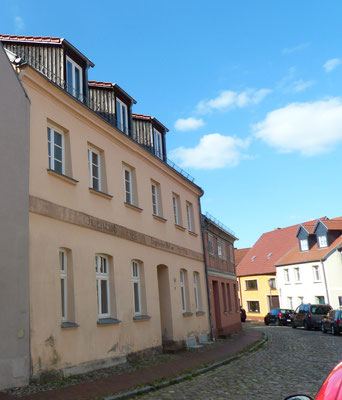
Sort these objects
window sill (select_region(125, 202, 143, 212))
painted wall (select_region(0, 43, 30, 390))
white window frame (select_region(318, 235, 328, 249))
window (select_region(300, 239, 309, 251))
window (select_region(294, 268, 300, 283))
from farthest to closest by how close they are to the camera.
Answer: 1. window (select_region(300, 239, 309, 251))
2. window (select_region(294, 268, 300, 283))
3. white window frame (select_region(318, 235, 328, 249))
4. window sill (select_region(125, 202, 143, 212))
5. painted wall (select_region(0, 43, 30, 390))

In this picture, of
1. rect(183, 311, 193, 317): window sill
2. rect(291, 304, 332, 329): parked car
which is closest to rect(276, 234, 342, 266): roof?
rect(291, 304, 332, 329): parked car

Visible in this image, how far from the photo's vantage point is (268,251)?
5316 centimetres

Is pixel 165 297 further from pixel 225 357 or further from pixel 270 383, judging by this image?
pixel 270 383

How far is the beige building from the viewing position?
402 inches

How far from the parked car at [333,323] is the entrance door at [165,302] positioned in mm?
12169

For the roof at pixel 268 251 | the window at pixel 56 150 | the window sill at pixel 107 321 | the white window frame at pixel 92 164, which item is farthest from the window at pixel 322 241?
the window at pixel 56 150

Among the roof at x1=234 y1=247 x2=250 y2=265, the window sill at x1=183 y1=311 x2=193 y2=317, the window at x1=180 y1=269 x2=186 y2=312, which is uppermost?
the roof at x1=234 y1=247 x2=250 y2=265

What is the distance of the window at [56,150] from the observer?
1138cm

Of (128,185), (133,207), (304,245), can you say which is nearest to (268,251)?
(304,245)

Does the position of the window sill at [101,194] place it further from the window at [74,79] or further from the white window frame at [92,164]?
the window at [74,79]

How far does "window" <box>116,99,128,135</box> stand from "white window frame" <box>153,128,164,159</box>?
2.83 m

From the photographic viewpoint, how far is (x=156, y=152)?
19094 mm

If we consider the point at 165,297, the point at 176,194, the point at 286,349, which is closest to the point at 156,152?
the point at 176,194

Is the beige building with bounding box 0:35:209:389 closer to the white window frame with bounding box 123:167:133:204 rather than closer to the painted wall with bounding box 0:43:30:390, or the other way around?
the white window frame with bounding box 123:167:133:204
